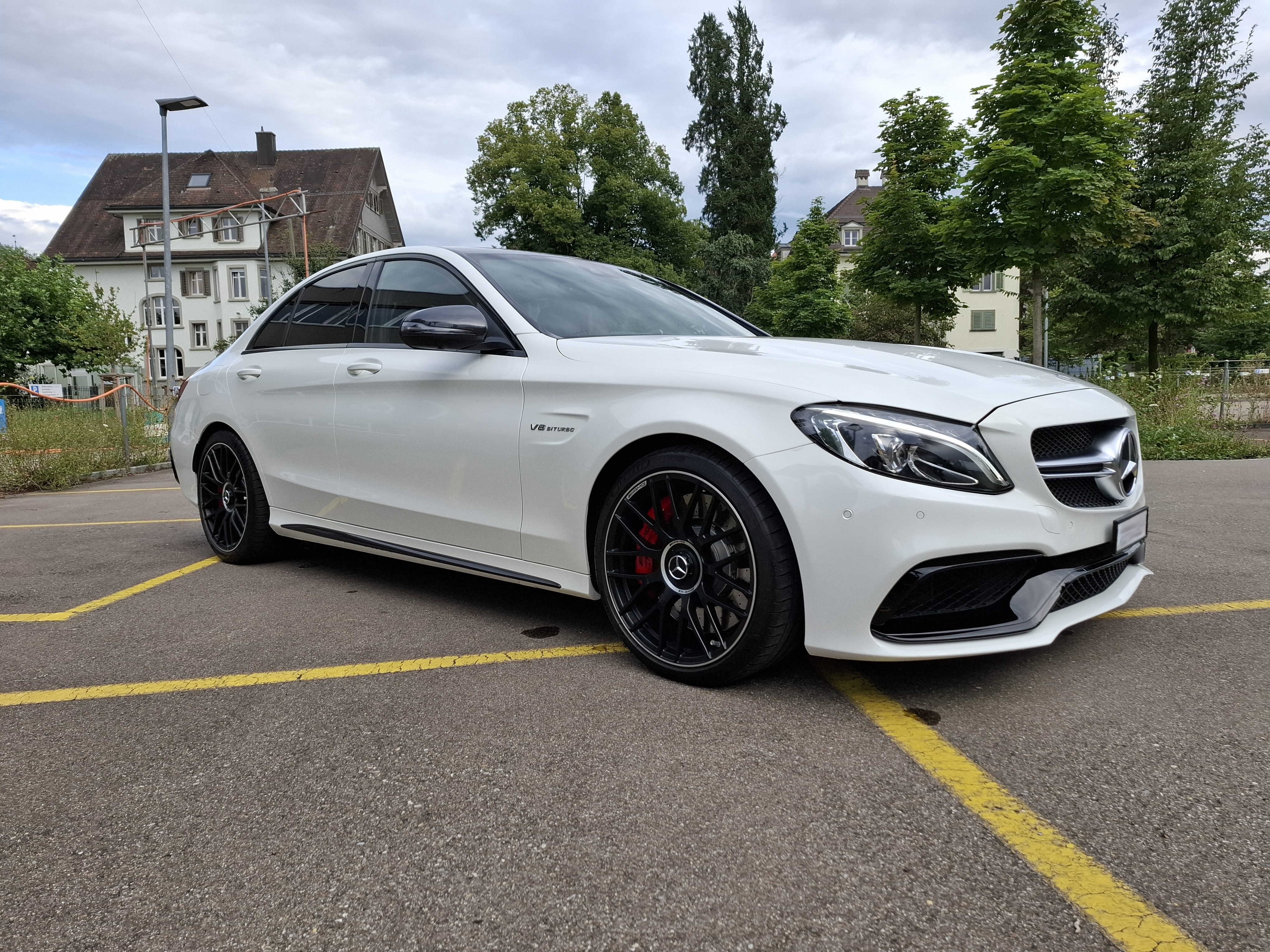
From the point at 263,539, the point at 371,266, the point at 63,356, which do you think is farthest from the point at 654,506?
the point at 63,356

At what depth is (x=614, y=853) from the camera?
1882mm

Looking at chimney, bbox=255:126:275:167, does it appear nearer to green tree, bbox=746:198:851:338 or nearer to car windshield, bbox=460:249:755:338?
green tree, bbox=746:198:851:338

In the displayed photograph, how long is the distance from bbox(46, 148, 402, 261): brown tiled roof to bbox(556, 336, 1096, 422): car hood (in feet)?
155

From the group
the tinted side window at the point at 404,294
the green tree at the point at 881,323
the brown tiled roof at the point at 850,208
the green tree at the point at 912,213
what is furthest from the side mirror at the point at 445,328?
the brown tiled roof at the point at 850,208

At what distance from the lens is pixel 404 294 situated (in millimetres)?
3967

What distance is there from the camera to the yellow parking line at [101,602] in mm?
3918

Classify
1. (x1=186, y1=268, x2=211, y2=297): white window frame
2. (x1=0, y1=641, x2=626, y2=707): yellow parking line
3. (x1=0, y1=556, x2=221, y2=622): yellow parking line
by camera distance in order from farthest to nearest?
1. (x1=186, y1=268, x2=211, y2=297): white window frame
2. (x1=0, y1=556, x2=221, y2=622): yellow parking line
3. (x1=0, y1=641, x2=626, y2=707): yellow parking line

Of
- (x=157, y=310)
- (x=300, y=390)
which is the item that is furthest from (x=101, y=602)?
(x=157, y=310)

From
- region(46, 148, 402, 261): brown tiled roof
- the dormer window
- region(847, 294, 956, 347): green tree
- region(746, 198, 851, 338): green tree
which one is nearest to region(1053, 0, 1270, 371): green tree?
region(746, 198, 851, 338): green tree

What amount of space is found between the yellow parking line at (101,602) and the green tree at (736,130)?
150ft

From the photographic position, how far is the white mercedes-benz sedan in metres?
2.47

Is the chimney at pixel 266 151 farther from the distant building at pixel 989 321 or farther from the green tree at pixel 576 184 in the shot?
the distant building at pixel 989 321

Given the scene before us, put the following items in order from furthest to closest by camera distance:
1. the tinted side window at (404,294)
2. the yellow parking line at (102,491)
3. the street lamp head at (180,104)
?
1. the street lamp head at (180,104)
2. the yellow parking line at (102,491)
3. the tinted side window at (404,294)

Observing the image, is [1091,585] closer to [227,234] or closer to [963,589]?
[963,589]
